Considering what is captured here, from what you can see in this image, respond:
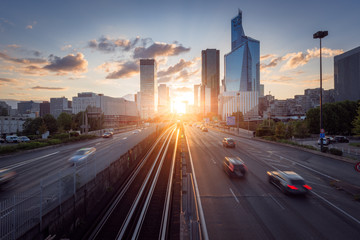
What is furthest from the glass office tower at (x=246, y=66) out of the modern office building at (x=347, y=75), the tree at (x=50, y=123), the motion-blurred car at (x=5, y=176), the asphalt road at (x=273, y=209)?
the motion-blurred car at (x=5, y=176)

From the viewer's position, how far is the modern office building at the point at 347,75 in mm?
133062

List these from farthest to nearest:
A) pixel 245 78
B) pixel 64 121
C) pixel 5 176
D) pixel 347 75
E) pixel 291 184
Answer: pixel 245 78
pixel 347 75
pixel 64 121
pixel 291 184
pixel 5 176

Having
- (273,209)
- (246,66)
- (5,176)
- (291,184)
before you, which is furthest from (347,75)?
(5,176)

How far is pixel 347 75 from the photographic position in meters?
140

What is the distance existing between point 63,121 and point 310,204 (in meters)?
79.9

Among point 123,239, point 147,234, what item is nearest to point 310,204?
point 147,234

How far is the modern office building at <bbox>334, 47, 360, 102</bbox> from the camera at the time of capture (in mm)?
133062

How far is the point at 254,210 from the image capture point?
10773 millimetres

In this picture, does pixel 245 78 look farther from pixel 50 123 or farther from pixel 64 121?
pixel 50 123

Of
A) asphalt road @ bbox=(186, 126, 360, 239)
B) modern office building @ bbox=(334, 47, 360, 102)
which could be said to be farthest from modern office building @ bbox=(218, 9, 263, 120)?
asphalt road @ bbox=(186, 126, 360, 239)

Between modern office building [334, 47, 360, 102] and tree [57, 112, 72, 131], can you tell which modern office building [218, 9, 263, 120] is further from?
tree [57, 112, 72, 131]

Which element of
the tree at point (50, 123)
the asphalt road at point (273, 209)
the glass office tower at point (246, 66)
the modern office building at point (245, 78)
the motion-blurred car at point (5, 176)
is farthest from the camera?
the glass office tower at point (246, 66)

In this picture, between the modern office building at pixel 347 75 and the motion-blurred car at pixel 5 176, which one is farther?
the modern office building at pixel 347 75

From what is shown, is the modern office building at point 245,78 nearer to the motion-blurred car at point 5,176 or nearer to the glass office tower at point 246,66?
the glass office tower at point 246,66
